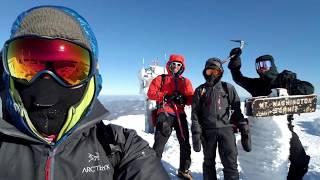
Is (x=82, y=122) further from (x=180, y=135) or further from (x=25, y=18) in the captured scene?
(x=180, y=135)

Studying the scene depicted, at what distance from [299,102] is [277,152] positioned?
Result: 817 millimetres

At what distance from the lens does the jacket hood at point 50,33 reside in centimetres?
115

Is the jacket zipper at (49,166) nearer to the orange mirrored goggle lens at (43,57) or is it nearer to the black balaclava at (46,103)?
the black balaclava at (46,103)

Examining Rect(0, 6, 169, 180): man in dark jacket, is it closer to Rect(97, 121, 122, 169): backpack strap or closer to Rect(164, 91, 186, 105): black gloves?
Rect(97, 121, 122, 169): backpack strap

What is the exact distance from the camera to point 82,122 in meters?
1.24

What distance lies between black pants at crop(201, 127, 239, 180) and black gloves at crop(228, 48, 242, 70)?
4.44 ft

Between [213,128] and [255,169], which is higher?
[213,128]

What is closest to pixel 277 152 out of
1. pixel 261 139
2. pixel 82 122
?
pixel 261 139

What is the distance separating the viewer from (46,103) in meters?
1.20

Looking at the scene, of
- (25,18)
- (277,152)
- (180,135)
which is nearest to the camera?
(25,18)

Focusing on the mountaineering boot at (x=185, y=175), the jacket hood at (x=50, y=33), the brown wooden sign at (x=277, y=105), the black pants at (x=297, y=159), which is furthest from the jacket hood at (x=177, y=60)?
the jacket hood at (x=50, y=33)

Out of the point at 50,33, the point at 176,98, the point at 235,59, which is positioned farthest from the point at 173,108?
the point at 50,33

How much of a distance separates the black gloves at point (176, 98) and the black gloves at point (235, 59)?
106 cm

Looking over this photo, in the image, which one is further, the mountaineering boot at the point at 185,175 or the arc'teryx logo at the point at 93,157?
the mountaineering boot at the point at 185,175
